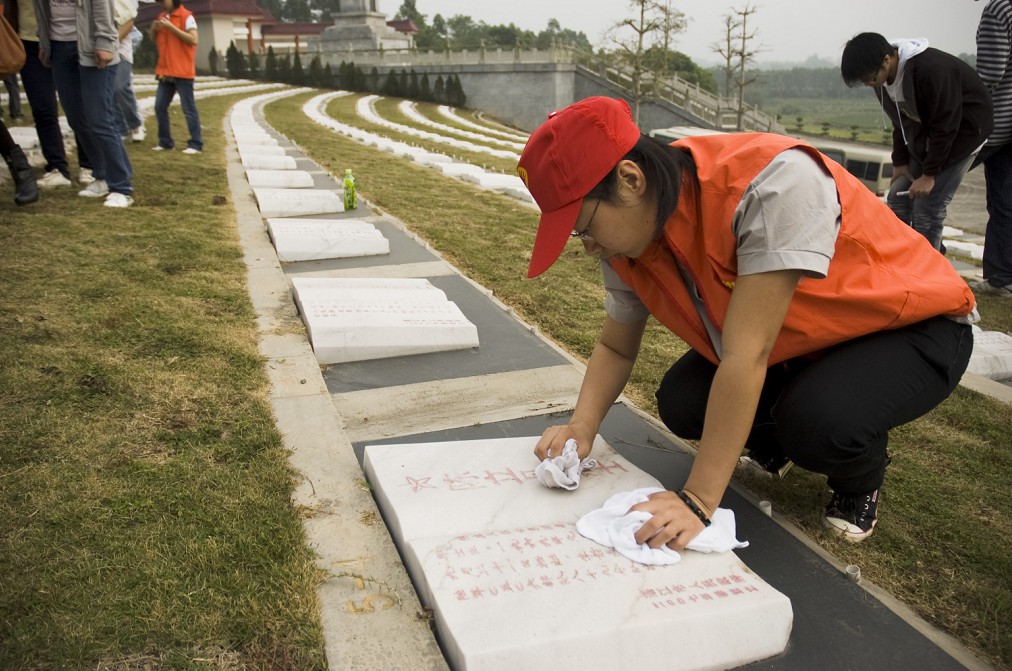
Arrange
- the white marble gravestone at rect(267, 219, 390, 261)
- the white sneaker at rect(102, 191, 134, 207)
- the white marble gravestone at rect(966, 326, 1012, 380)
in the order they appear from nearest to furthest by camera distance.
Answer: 1. the white marble gravestone at rect(966, 326, 1012, 380)
2. the white marble gravestone at rect(267, 219, 390, 261)
3. the white sneaker at rect(102, 191, 134, 207)

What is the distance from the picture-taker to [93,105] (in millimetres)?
5098

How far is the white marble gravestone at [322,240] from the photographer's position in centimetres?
440

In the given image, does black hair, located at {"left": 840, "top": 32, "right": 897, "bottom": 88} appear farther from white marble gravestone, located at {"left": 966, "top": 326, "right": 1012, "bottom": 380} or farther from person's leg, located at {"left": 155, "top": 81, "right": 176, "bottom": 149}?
person's leg, located at {"left": 155, "top": 81, "right": 176, "bottom": 149}

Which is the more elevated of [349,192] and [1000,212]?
[349,192]

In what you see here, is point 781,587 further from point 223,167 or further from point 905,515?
point 223,167

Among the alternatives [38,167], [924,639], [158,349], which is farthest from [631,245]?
[38,167]

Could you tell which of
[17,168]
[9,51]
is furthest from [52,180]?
[9,51]

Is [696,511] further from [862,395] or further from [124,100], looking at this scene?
[124,100]

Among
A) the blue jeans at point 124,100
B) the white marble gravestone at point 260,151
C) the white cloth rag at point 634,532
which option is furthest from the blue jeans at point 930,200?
the white marble gravestone at point 260,151

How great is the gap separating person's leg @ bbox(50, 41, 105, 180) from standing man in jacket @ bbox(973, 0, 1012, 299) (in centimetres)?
580

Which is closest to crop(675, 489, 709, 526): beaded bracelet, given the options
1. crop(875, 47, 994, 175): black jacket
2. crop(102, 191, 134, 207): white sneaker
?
crop(875, 47, 994, 175): black jacket

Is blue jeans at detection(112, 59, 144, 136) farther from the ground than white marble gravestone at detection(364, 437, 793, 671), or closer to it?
farther from the ground

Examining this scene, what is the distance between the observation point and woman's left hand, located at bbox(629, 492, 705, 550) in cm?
173

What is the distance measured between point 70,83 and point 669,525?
17.4 ft
